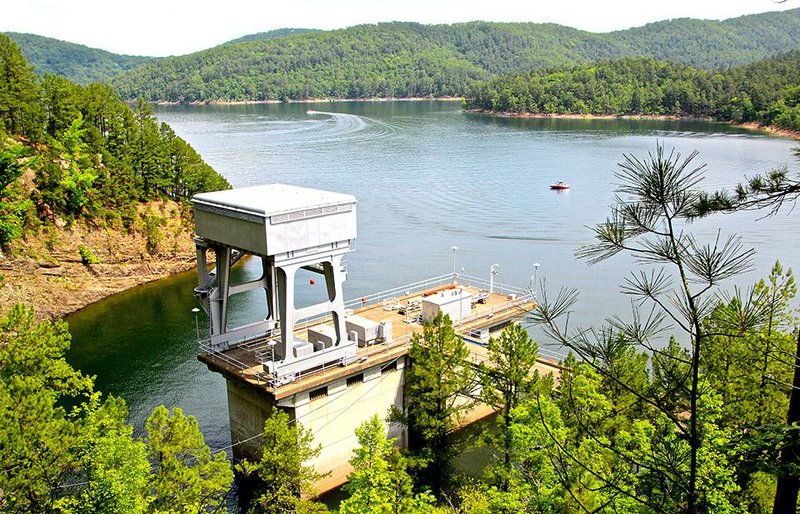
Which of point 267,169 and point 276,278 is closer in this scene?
point 276,278

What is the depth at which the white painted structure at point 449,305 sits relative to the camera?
2919 cm

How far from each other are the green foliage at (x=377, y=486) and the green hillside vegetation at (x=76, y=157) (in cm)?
3293

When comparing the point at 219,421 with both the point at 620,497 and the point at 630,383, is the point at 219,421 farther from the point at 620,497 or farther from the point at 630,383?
the point at 620,497

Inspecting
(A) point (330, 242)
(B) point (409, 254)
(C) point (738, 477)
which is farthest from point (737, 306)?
(B) point (409, 254)

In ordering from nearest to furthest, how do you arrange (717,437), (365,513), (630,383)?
(717,437)
(365,513)
(630,383)

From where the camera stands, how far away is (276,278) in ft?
81.9

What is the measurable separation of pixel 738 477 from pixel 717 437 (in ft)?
4.30

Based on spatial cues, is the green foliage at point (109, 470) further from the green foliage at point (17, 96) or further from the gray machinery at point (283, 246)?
the green foliage at point (17, 96)

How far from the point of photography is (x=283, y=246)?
23375 mm

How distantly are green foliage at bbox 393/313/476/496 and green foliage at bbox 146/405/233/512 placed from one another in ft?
22.1

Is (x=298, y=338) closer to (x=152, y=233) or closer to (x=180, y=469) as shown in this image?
(x=180, y=469)

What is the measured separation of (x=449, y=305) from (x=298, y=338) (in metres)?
6.44

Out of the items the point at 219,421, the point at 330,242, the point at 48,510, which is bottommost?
the point at 219,421

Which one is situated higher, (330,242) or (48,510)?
(330,242)
